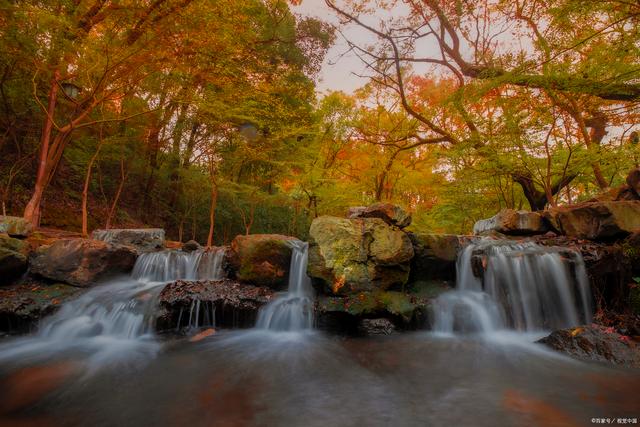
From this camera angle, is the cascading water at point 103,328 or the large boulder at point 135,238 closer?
the cascading water at point 103,328

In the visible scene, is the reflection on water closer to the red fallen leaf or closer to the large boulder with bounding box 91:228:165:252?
the red fallen leaf

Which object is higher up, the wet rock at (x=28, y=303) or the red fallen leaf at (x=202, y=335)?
the wet rock at (x=28, y=303)

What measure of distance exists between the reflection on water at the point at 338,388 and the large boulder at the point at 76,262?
124 inches

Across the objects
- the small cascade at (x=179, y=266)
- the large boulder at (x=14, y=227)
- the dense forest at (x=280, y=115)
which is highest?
the dense forest at (x=280, y=115)

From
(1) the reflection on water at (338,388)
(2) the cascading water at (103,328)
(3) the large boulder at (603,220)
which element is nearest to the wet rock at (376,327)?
(1) the reflection on water at (338,388)

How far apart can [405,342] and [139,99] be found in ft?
44.6

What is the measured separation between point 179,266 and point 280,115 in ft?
25.5

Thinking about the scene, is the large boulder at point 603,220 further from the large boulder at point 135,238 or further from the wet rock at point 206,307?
the large boulder at point 135,238

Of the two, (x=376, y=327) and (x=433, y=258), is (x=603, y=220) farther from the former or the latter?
(x=376, y=327)

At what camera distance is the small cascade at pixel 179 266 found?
787 cm

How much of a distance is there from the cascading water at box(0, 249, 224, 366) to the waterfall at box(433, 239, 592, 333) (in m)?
5.18

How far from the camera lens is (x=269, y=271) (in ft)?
22.3

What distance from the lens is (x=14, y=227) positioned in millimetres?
7363

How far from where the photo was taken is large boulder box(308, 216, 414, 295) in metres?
5.93
